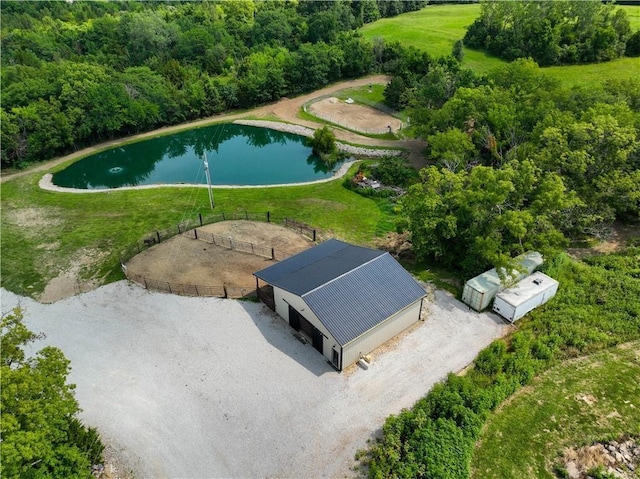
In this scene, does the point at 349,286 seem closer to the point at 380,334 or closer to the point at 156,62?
the point at 380,334

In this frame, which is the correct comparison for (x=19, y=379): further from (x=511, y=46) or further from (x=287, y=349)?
(x=511, y=46)

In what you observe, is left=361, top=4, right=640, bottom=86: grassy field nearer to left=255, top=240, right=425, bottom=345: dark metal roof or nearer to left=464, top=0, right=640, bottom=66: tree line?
left=464, top=0, right=640, bottom=66: tree line

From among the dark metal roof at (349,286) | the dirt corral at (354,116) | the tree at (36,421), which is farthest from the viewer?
the dirt corral at (354,116)

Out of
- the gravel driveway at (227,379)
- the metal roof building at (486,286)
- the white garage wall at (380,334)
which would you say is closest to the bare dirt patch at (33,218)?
the gravel driveway at (227,379)

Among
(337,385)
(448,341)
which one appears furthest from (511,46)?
(337,385)

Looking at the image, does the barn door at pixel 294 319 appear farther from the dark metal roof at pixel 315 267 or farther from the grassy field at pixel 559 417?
the grassy field at pixel 559 417

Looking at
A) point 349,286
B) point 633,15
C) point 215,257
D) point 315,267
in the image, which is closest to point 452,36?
point 633,15
